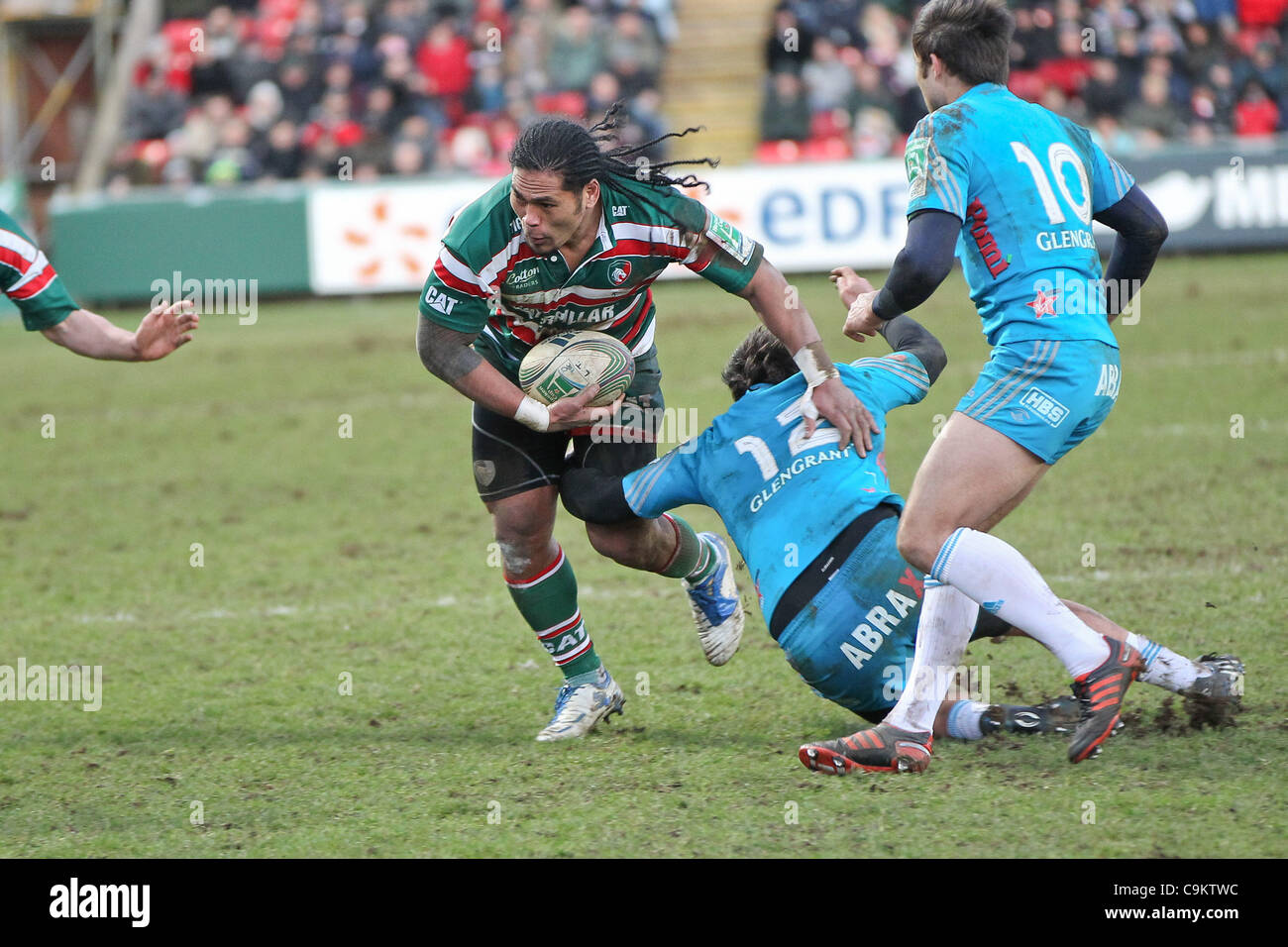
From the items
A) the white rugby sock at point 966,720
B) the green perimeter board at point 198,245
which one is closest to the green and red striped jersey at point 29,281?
the white rugby sock at point 966,720

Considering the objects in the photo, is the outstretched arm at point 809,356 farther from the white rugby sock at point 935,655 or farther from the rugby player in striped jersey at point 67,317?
the rugby player in striped jersey at point 67,317

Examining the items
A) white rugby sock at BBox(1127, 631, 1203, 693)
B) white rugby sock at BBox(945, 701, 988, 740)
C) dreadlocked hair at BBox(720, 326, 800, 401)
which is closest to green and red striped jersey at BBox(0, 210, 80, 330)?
dreadlocked hair at BBox(720, 326, 800, 401)

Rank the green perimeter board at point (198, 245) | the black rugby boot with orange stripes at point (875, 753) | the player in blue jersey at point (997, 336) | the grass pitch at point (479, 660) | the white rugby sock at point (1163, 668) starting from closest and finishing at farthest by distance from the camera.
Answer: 1. the grass pitch at point (479, 660)
2. the player in blue jersey at point (997, 336)
3. the black rugby boot with orange stripes at point (875, 753)
4. the white rugby sock at point (1163, 668)
5. the green perimeter board at point (198, 245)

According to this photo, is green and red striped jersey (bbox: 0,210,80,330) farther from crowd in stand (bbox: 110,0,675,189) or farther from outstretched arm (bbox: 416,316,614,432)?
crowd in stand (bbox: 110,0,675,189)

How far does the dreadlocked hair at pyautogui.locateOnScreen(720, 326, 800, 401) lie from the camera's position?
4.86 metres

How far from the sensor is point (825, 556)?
4500 mm

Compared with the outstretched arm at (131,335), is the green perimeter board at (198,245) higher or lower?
higher

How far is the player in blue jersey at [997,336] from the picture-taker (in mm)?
4125

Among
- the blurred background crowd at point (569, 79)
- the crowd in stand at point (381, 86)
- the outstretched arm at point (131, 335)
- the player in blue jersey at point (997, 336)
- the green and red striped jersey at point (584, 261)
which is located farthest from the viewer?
the crowd in stand at point (381, 86)

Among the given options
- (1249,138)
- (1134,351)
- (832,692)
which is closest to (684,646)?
(832,692)

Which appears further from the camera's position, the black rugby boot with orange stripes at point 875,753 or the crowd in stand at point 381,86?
the crowd in stand at point 381,86

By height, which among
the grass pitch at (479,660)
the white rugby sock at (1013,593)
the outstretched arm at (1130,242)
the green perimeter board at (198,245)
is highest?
the green perimeter board at (198,245)

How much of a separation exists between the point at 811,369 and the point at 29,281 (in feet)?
9.14

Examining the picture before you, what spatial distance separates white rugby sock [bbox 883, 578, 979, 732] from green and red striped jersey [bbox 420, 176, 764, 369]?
4.03ft
